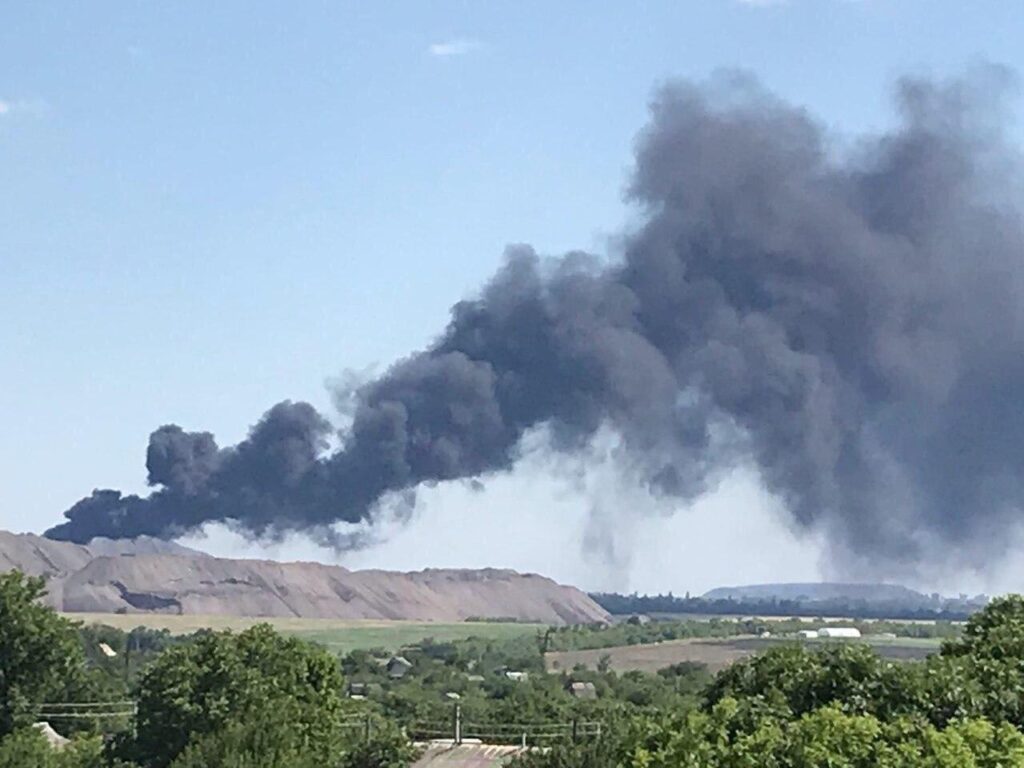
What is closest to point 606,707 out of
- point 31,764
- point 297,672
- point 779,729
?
point 297,672

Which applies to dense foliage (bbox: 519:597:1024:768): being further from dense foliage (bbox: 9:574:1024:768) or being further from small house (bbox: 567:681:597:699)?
small house (bbox: 567:681:597:699)

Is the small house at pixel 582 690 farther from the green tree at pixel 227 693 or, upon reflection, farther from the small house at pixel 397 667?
the green tree at pixel 227 693

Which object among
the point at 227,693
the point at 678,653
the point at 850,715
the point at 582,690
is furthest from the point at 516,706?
the point at 678,653

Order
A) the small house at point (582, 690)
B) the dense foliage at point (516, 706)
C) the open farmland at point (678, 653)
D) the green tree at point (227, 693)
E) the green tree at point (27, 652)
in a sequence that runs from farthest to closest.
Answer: the open farmland at point (678, 653), the small house at point (582, 690), the green tree at point (27, 652), the green tree at point (227, 693), the dense foliage at point (516, 706)

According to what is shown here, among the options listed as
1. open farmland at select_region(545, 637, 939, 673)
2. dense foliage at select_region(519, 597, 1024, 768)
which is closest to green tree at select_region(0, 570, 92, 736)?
dense foliage at select_region(519, 597, 1024, 768)

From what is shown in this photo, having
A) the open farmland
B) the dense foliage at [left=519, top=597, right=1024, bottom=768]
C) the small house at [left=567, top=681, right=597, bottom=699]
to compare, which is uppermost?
the open farmland

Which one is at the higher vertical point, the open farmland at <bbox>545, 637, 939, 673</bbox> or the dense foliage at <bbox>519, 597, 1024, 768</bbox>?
the open farmland at <bbox>545, 637, 939, 673</bbox>

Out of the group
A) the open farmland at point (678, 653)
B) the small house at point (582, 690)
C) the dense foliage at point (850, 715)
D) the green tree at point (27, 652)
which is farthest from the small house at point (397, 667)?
the dense foliage at point (850, 715)

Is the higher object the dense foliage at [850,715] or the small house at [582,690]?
the dense foliage at [850,715]

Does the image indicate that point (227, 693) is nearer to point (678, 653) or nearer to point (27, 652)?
point (27, 652)
